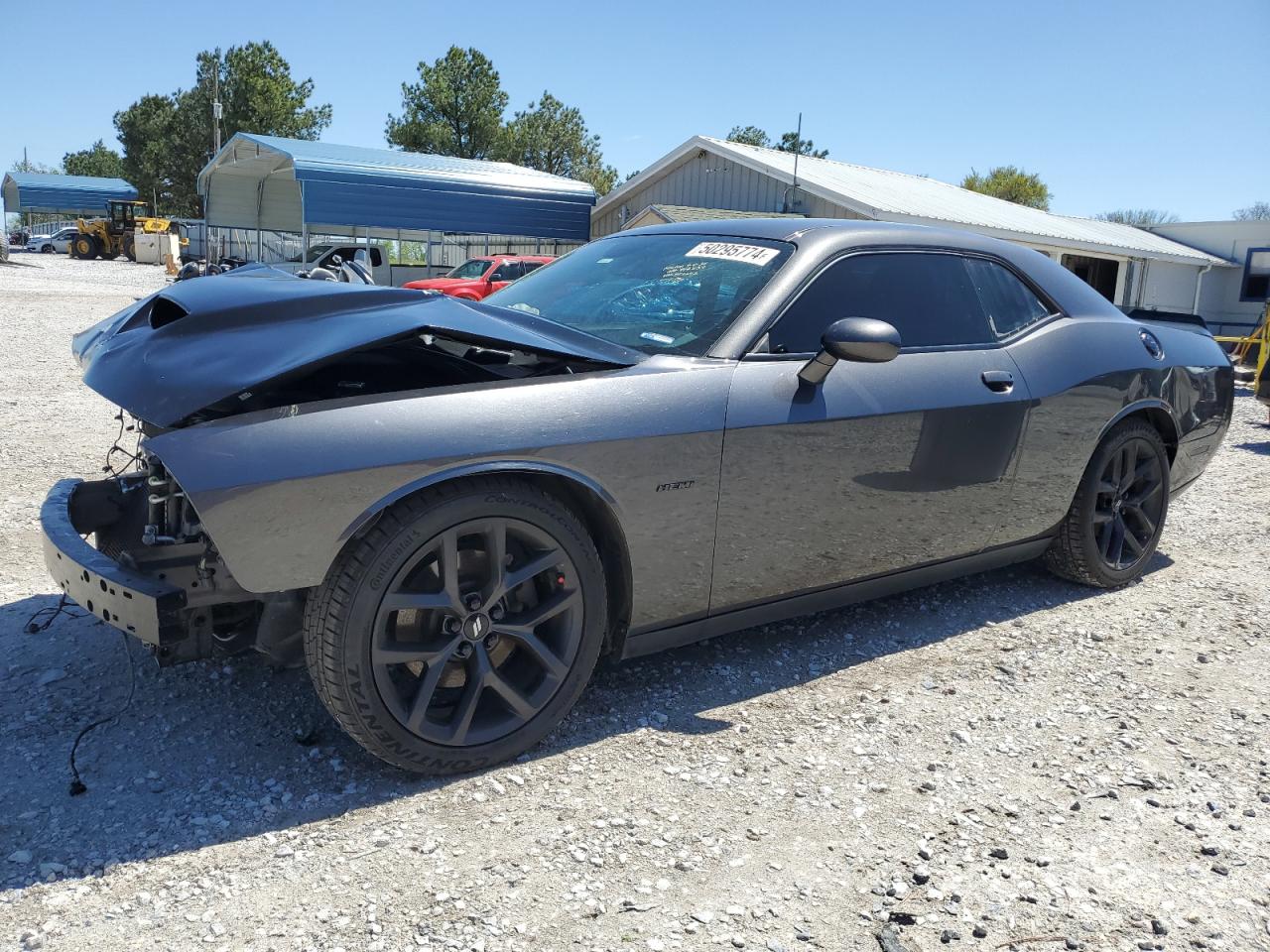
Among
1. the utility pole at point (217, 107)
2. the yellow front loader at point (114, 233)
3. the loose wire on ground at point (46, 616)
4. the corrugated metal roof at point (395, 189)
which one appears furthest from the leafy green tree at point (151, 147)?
the loose wire on ground at point (46, 616)

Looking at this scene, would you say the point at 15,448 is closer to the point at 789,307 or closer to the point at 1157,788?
the point at 789,307

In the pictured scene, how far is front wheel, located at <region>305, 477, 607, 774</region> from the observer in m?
2.35

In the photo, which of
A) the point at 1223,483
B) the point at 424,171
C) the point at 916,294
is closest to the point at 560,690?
the point at 916,294

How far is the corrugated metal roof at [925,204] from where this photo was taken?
2016 cm

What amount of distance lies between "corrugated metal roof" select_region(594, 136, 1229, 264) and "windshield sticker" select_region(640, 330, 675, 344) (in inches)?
621

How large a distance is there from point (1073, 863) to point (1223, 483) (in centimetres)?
581

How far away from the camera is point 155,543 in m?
2.42

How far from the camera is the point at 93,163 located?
300 ft

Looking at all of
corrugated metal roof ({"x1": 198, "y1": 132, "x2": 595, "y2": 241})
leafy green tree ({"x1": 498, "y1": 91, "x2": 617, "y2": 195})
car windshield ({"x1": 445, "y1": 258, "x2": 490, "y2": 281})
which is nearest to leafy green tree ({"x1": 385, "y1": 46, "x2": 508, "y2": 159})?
leafy green tree ({"x1": 498, "y1": 91, "x2": 617, "y2": 195})

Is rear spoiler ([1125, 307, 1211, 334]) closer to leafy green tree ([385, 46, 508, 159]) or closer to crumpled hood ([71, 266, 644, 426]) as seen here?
crumpled hood ([71, 266, 644, 426])

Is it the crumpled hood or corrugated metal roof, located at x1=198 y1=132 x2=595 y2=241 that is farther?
corrugated metal roof, located at x1=198 y1=132 x2=595 y2=241

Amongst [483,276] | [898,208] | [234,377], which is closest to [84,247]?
[483,276]

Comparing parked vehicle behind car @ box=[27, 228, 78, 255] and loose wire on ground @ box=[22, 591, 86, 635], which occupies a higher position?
parked vehicle behind car @ box=[27, 228, 78, 255]

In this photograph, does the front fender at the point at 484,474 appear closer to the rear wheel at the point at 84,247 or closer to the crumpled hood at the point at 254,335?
the crumpled hood at the point at 254,335
